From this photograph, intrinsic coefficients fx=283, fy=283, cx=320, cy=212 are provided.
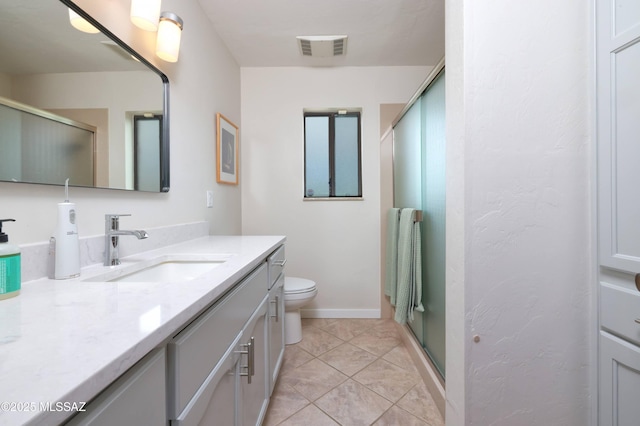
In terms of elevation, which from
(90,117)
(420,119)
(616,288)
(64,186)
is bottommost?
(616,288)

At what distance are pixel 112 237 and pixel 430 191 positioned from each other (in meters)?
1.47

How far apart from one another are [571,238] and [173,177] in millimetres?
1690

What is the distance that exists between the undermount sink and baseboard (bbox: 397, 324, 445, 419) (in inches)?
48.5

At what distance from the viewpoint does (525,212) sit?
96 cm

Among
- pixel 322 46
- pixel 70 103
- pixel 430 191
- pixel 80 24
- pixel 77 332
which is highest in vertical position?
pixel 322 46

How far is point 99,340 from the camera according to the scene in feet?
1.35

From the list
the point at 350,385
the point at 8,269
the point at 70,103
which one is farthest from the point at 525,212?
the point at 70,103

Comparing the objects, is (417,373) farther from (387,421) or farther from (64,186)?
(64,186)

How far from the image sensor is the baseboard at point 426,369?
1400mm

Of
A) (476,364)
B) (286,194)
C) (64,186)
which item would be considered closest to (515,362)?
(476,364)

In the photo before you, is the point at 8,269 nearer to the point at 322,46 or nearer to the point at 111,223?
the point at 111,223

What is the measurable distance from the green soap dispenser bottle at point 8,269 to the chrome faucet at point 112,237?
1.10ft

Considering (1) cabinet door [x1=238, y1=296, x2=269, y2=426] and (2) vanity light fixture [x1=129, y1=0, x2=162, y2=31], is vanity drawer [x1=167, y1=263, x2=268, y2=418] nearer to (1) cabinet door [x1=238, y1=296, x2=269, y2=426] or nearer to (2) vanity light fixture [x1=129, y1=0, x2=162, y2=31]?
(1) cabinet door [x1=238, y1=296, x2=269, y2=426]

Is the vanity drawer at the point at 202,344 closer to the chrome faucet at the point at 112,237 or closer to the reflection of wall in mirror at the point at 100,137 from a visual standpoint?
the chrome faucet at the point at 112,237
